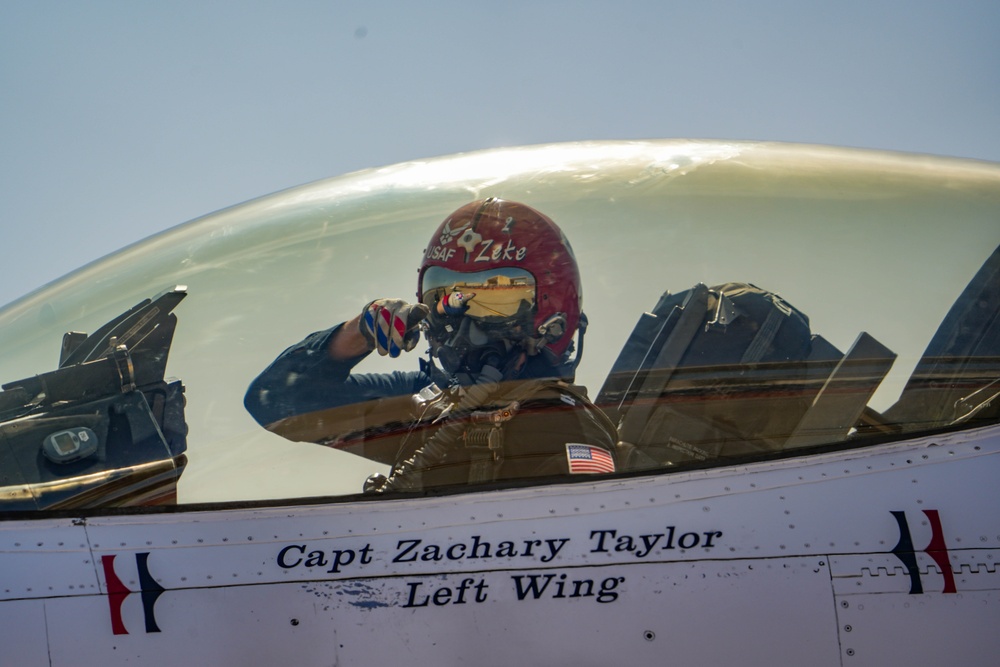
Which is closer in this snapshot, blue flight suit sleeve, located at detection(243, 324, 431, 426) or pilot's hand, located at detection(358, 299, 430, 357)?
blue flight suit sleeve, located at detection(243, 324, 431, 426)

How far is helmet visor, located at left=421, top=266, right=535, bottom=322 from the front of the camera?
2.73 m

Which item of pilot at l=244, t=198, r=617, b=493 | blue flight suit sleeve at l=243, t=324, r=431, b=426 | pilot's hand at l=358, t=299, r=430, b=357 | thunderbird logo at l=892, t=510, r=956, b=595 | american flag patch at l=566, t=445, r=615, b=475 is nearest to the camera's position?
thunderbird logo at l=892, t=510, r=956, b=595

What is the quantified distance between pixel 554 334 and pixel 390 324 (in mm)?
523

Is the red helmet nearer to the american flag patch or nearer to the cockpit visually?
the cockpit

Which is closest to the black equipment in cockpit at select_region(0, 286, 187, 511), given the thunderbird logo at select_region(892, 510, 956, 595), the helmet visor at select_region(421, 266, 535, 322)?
the helmet visor at select_region(421, 266, 535, 322)

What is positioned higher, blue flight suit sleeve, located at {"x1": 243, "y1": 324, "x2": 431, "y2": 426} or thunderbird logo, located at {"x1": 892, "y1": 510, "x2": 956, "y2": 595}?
blue flight suit sleeve, located at {"x1": 243, "y1": 324, "x2": 431, "y2": 426}

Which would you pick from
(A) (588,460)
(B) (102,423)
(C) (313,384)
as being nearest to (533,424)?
(A) (588,460)

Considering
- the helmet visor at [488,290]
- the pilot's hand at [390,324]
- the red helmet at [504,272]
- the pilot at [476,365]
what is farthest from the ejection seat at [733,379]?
the pilot's hand at [390,324]

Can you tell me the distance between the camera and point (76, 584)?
6.98ft

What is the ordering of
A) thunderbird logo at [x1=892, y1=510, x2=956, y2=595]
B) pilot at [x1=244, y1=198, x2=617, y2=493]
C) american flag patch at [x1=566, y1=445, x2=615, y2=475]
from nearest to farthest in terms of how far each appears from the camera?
thunderbird logo at [x1=892, y1=510, x2=956, y2=595] < american flag patch at [x1=566, y1=445, x2=615, y2=475] < pilot at [x1=244, y1=198, x2=617, y2=493]

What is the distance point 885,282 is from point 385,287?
157 cm

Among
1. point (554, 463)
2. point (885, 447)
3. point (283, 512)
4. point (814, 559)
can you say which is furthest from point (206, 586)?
point (885, 447)

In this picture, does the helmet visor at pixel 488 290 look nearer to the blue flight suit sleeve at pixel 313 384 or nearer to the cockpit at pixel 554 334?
the cockpit at pixel 554 334

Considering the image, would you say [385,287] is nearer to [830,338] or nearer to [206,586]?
[206,586]
